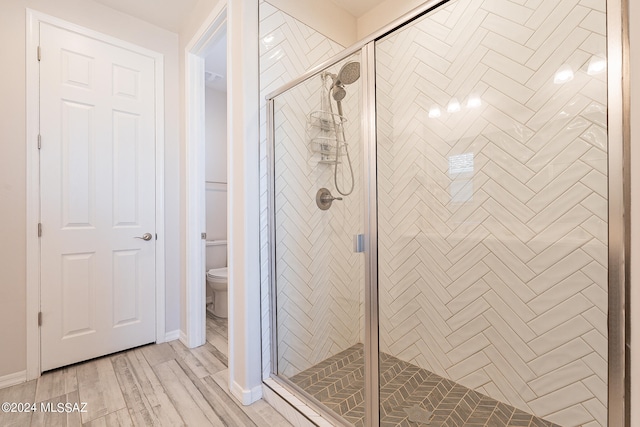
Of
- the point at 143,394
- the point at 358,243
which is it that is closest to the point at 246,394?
the point at 143,394

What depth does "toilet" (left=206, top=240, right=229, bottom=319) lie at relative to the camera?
285cm

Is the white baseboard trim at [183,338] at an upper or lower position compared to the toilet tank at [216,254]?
lower

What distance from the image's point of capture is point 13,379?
178cm

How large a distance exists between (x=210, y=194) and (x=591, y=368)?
3.56m

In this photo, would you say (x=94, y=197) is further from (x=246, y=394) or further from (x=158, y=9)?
(x=246, y=394)

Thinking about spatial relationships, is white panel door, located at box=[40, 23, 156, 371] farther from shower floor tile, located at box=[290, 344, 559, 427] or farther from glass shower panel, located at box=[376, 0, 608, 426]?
glass shower panel, located at box=[376, 0, 608, 426]

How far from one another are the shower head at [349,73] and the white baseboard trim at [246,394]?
1767 millimetres

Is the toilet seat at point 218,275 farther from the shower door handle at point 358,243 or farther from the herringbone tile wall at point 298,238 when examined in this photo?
the shower door handle at point 358,243

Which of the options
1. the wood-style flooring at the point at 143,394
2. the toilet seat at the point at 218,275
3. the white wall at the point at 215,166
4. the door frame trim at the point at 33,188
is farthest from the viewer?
the white wall at the point at 215,166

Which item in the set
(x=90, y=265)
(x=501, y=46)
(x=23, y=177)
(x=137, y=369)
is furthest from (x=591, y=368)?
(x=23, y=177)

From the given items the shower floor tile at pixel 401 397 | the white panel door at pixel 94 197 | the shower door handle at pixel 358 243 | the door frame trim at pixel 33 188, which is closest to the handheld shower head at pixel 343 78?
the shower door handle at pixel 358 243

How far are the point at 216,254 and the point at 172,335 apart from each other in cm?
111

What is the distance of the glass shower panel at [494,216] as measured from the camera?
135 cm

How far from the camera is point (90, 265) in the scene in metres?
2.11
